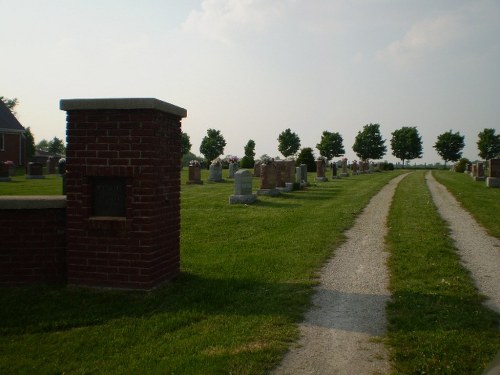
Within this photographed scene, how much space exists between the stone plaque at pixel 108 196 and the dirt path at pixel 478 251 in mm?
4847

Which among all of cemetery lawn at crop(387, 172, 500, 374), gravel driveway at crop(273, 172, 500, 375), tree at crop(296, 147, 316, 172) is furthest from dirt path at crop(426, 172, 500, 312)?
tree at crop(296, 147, 316, 172)

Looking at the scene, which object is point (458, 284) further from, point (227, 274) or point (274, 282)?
point (227, 274)

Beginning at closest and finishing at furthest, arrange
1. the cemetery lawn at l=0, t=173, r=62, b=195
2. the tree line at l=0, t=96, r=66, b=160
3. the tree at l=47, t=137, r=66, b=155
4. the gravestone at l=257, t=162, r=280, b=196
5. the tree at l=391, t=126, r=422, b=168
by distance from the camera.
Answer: the cemetery lawn at l=0, t=173, r=62, b=195 → the gravestone at l=257, t=162, r=280, b=196 → the tree line at l=0, t=96, r=66, b=160 → the tree at l=391, t=126, r=422, b=168 → the tree at l=47, t=137, r=66, b=155

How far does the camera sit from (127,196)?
6082 millimetres

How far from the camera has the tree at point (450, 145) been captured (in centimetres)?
8688

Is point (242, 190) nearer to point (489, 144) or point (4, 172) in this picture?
point (4, 172)

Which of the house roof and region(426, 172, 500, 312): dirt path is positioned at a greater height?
the house roof

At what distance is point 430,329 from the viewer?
4777mm

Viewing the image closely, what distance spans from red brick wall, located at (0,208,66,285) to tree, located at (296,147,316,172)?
38.3 metres

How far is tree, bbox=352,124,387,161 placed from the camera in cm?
8700

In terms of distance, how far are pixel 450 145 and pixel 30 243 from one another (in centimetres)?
9082

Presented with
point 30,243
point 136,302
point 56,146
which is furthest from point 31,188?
point 56,146

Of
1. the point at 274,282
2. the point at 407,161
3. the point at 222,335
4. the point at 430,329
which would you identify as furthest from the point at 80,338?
the point at 407,161

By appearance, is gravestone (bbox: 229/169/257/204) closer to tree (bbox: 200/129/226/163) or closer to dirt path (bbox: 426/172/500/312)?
dirt path (bbox: 426/172/500/312)
